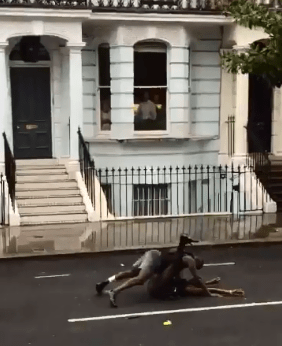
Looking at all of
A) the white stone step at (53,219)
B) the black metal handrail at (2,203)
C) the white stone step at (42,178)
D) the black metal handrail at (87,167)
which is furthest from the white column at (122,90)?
the black metal handrail at (2,203)

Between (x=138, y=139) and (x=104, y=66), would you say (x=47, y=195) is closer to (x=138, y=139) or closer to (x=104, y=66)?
(x=138, y=139)

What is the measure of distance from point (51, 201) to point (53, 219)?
687 mm

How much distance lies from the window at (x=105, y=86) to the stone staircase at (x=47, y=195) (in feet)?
5.93

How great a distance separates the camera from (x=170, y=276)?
8164 millimetres

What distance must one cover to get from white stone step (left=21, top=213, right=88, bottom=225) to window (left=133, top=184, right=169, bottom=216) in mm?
2795

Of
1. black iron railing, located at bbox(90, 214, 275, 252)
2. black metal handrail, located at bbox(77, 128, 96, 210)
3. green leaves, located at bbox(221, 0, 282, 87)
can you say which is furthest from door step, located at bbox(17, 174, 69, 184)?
green leaves, located at bbox(221, 0, 282, 87)

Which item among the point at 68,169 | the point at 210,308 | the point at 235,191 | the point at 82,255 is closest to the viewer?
the point at 210,308

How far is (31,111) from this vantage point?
52.7ft

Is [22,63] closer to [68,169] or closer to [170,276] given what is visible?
[68,169]

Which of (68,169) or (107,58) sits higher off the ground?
(107,58)

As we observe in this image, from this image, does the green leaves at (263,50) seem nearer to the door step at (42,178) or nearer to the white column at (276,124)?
the white column at (276,124)

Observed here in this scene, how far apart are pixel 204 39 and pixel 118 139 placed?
3796 mm

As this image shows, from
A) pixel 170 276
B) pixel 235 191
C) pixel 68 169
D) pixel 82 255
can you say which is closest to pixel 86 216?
pixel 68 169

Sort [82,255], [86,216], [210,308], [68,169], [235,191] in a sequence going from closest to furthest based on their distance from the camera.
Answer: [210,308]
[82,255]
[86,216]
[68,169]
[235,191]
